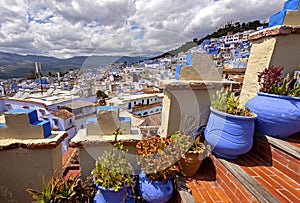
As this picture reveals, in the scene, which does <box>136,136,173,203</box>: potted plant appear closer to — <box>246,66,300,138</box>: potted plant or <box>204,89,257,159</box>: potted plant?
<box>204,89,257,159</box>: potted plant

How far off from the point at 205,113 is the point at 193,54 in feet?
2.95

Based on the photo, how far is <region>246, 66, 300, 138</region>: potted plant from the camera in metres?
1.68

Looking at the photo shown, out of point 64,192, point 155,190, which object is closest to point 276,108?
point 155,190

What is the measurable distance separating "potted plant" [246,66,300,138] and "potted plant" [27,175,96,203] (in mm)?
2196

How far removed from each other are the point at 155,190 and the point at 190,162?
52cm

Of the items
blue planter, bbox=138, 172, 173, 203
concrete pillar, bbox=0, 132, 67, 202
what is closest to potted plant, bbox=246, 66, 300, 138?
blue planter, bbox=138, 172, 173, 203

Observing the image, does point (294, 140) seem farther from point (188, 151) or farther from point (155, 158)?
point (155, 158)

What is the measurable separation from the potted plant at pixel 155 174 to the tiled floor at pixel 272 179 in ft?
3.03

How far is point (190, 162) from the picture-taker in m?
1.79

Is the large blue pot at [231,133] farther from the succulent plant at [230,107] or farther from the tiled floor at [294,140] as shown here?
the tiled floor at [294,140]

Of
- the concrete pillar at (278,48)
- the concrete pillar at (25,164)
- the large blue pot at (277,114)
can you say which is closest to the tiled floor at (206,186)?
the large blue pot at (277,114)

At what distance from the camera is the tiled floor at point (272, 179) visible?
1.39m

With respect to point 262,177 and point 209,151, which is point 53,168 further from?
point 262,177

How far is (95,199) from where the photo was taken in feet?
5.20
